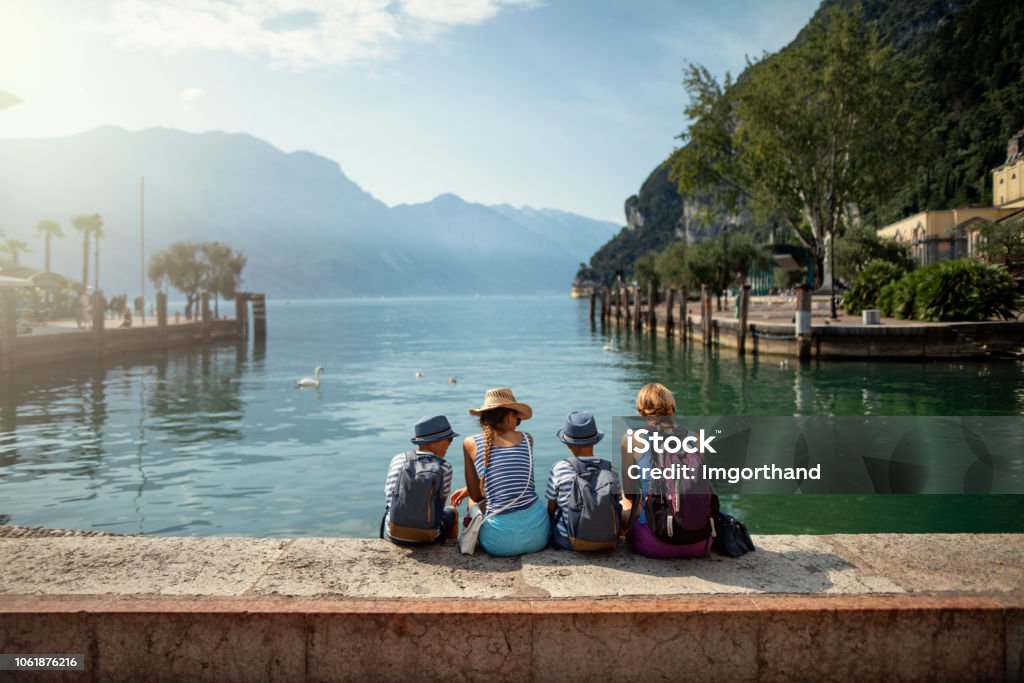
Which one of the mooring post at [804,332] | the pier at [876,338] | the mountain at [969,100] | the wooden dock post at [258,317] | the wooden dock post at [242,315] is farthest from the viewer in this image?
the mountain at [969,100]

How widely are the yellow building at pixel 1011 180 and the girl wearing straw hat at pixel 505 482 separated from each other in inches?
2658

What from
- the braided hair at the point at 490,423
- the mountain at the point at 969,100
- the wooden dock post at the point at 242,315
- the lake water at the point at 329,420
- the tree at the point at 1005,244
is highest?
the mountain at the point at 969,100

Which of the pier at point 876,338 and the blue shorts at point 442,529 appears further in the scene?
the pier at point 876,338

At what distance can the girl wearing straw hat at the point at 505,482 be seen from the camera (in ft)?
15.6

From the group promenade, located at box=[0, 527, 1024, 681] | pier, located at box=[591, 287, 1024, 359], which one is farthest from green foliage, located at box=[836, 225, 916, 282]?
promenade, located at box=[0, 527, 1024, 681]

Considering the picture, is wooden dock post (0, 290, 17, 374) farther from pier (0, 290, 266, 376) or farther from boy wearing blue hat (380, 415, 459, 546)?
boy wearing blue hat (380, 415, 459, 546)

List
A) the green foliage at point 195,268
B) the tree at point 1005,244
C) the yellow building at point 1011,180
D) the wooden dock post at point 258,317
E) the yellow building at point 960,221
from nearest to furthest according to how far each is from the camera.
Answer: the tree at point 1005,244, the yellow building at point 960,221, the wooden dock post at point 258,317, the yellow building at point 1011,180, the green foliage at point 195,268

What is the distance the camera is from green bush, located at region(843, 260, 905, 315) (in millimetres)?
36062

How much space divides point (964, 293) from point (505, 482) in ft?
94.5

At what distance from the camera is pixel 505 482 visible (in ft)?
16.2

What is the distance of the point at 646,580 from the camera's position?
4.26 metres

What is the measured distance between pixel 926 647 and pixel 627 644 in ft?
4.54

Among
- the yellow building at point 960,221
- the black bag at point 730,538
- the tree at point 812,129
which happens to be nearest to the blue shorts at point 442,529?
the black bag at point 730,538

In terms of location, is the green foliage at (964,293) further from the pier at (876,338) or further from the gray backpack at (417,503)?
the gray backpack at (417,503)
